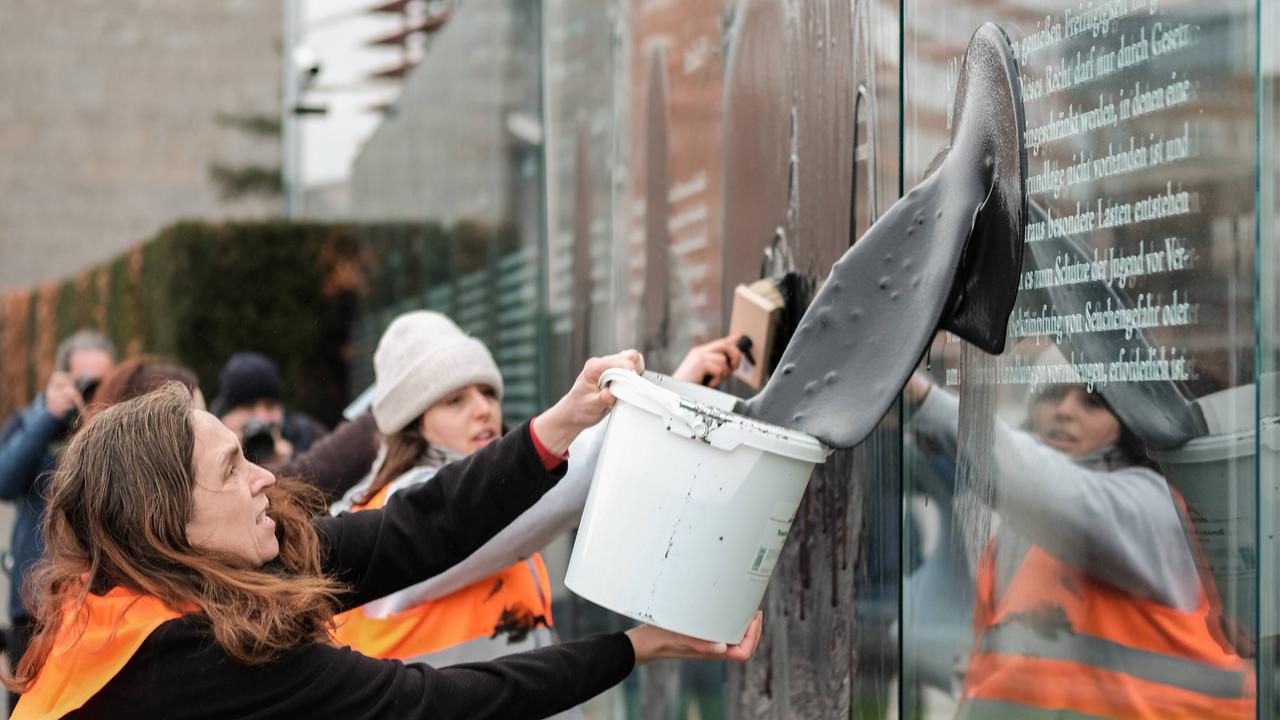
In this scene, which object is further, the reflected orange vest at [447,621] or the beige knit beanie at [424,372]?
the beige knit beanie at [424,372]

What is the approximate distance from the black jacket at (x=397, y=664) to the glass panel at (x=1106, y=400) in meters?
0.65

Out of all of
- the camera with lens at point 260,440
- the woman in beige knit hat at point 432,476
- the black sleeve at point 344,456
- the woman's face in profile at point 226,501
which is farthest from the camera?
the camera with lens at point 260,440

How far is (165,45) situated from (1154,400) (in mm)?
21819

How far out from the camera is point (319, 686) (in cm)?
192

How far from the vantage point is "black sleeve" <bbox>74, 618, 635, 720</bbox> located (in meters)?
1.88

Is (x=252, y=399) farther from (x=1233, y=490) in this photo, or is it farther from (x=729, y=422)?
(x=1233, y=490)

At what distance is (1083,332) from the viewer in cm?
201

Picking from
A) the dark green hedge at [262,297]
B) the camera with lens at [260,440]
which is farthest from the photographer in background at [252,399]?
A: the dark green hedge at [262,297]

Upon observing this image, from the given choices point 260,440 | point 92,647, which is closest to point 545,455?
point 92,647

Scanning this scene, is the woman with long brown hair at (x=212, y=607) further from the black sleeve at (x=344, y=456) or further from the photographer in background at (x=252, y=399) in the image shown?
the photographer in background at (x=252, y=399)

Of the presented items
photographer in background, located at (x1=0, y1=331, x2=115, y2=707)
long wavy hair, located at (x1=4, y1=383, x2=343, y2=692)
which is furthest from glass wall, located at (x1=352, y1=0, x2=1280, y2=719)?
photographer in background, located at (x1=0, y1=331, x2=115, y2=707)

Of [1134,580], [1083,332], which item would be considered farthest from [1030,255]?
[1134,580]

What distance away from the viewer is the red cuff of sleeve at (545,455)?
224 centimetres

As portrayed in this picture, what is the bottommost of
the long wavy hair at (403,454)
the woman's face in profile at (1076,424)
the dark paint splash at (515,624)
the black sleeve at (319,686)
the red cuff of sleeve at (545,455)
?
the dark paint splash at (515,624)
